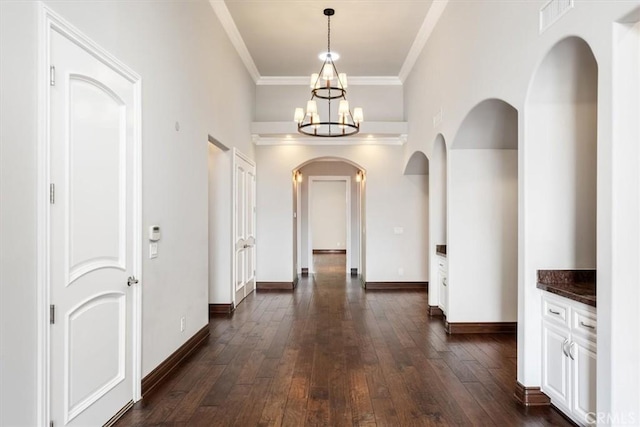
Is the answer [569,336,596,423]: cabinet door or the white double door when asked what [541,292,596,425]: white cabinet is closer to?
[569,336,596,423]: cabinet door

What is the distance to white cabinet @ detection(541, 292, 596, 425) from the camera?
2.34 m

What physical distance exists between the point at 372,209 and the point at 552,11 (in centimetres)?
518

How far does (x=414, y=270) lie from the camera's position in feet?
24.7

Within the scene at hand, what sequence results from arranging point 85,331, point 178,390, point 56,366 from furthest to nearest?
1. point 178,390
2. point 85,331
3. point 56,366

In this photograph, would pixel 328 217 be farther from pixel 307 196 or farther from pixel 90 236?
pixel 90 236

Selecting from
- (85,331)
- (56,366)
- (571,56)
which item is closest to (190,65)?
(85,331)

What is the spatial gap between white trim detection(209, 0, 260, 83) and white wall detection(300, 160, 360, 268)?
3278 millimetres

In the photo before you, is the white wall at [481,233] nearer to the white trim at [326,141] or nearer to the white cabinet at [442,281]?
the white cabinet at [442,281]

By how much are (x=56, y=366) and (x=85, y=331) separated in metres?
0.28

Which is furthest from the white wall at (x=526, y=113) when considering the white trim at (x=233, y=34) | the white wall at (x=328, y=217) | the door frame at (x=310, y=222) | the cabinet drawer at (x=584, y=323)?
the white wall at (x=328, y=217)

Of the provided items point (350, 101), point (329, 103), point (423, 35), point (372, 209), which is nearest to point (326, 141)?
point (350, 101)

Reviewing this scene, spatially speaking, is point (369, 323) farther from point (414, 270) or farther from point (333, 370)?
point (414, 270)

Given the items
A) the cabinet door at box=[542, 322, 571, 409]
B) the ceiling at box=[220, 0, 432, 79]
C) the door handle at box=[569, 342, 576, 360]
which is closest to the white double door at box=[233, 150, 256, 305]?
the ceiling at box=[220, 0, 432, 79]

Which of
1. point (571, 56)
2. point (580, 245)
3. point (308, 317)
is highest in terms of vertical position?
point (571, 56)
